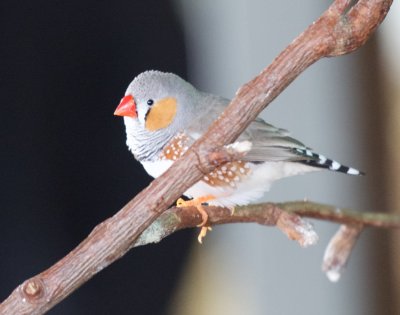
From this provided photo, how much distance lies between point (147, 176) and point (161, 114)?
0.46 feet

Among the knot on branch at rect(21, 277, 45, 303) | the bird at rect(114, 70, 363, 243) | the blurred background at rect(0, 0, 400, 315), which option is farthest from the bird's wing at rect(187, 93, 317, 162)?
the knot on branch at rect(21, 277, 45, 303)

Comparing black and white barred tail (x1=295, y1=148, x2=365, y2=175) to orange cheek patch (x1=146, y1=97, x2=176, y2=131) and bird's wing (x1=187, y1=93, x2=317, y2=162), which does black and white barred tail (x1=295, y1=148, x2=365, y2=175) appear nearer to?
bird's wing (x1=187, y1=93, x2=317, y2=162)

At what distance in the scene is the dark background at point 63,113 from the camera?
695mm

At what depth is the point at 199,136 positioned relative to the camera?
0.65 metres

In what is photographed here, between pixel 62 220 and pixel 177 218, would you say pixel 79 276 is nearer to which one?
pixel 177 218

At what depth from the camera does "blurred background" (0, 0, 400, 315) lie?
27.7 inches

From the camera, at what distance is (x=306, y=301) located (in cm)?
83

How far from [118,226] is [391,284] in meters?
0.53

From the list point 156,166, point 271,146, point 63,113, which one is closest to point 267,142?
point 271,146

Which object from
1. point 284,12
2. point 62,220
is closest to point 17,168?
point 62,220

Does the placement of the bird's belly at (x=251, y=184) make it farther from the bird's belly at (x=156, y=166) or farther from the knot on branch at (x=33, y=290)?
→ the knot on branch at (x=33, y=290)

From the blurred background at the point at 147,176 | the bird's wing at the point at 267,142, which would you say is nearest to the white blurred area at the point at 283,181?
the blurred background at the point at 147,176

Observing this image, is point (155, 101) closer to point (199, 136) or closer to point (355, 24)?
point (199, 136)

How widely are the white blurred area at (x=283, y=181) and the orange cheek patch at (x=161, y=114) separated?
139mm
